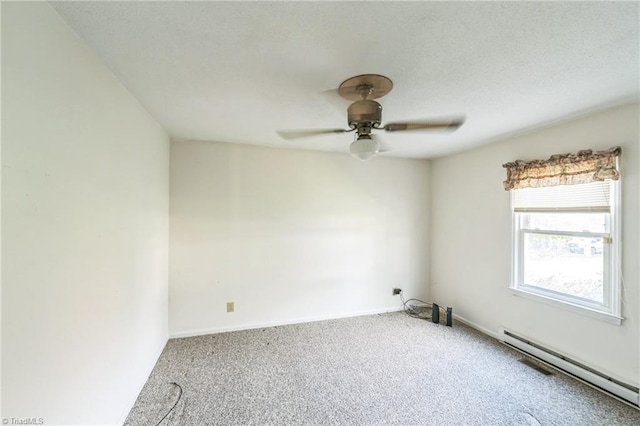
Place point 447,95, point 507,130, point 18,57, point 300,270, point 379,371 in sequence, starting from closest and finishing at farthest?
point 18,57
point 447,95
point 379,371
point 507,130
point 300,270

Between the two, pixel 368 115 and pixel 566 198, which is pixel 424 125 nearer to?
pixel 368 115

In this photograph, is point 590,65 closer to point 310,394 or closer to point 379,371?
point 379,371

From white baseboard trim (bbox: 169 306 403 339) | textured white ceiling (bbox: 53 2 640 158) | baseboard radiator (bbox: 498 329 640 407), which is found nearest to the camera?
textured white ceiling (bbox: 53 2 640 158)

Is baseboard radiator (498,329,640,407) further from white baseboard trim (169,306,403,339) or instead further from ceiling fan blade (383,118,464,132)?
ceiling fan blade (383,118,464,132)

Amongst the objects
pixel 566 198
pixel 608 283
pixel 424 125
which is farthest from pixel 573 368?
pixel 424 125

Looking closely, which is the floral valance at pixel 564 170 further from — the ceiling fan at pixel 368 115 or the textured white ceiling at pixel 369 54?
the ceiling fan at pixel 368 115

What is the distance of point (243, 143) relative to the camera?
10.0 feet

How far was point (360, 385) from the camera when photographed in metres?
2.08

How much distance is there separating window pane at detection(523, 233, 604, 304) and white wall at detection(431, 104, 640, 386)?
0.17 meters

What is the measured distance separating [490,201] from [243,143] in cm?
299

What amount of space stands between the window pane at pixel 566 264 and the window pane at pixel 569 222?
8cm

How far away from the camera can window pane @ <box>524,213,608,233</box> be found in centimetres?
211

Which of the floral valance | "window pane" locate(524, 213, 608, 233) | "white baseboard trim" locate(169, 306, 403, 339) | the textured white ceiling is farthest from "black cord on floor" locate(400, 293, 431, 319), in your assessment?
the textured white ceiling

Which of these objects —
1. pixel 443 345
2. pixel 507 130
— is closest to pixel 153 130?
pixel 507 130
